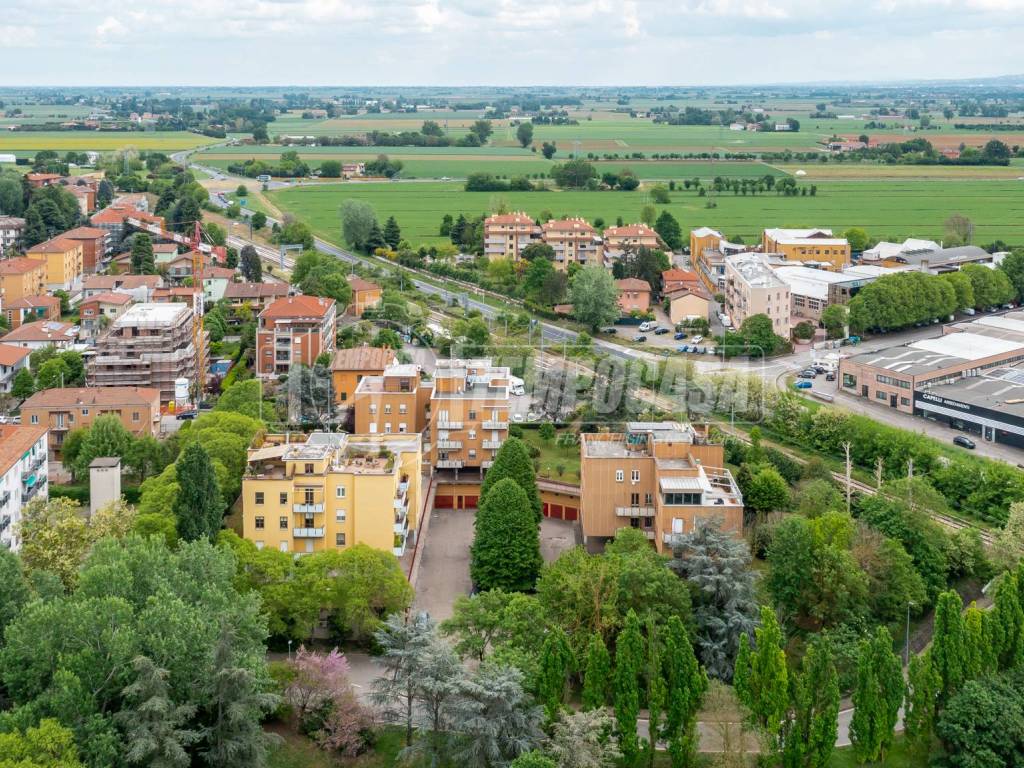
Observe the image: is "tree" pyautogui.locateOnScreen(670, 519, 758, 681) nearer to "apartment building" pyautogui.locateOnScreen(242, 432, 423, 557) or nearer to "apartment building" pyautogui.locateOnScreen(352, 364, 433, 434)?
"apartment building" pyautogui.locateOnScreen(242, 432, 423, 557)

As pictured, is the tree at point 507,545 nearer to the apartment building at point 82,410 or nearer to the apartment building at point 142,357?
the apartment building at point 82,410

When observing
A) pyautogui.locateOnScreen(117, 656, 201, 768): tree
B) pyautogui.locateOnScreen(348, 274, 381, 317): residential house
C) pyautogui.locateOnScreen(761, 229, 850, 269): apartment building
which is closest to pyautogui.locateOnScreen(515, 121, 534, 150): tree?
pyautogui.locateOnScreen(761, 229, 850, 269): apartment building

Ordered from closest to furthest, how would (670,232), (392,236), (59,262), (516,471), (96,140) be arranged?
(516,471), (59,262), (392,236), (670,232), (96,140)

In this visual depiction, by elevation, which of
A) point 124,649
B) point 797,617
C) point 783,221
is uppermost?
point 783,221

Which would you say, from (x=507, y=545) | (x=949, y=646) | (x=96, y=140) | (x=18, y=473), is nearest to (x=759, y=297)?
(x=507, y=545)

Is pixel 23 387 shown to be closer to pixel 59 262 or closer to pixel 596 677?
pixel 59 262

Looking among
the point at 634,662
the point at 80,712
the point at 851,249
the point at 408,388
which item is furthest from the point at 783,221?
the point at 80,712

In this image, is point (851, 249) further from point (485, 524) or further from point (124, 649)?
point (124, 649)
